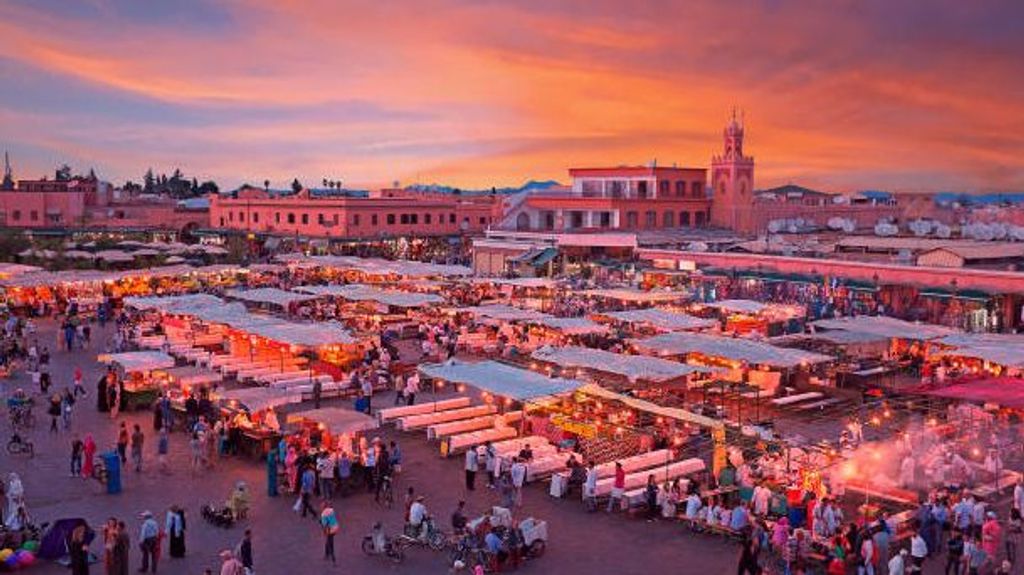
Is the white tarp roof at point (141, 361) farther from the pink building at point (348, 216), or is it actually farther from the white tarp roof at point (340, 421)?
the pink building at point (348, 216)

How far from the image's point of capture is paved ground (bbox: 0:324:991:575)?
13.0 metres

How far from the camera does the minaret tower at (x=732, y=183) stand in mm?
58062

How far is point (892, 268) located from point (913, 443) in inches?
709

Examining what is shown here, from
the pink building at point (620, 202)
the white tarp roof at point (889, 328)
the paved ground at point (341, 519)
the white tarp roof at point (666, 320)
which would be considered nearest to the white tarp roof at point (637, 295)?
the white tarp roof at point (666, 320)

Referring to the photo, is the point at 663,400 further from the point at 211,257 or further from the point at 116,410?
the point at 211,257

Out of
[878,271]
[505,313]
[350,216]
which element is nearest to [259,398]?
[505,313]

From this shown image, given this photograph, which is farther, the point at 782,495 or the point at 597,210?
the point at 597,210

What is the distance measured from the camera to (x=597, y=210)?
54.2 m

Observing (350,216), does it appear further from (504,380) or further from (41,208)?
(504,380)

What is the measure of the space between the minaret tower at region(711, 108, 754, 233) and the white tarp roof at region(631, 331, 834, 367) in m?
36.3

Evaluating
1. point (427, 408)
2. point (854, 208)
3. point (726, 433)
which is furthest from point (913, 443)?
point (854, 208)

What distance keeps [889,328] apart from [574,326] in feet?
28.1

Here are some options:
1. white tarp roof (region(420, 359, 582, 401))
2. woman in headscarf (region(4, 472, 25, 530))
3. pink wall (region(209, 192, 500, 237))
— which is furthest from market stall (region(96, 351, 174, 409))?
pink wall (region(209, 192, 500, 237))

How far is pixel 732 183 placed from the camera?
190 ft
